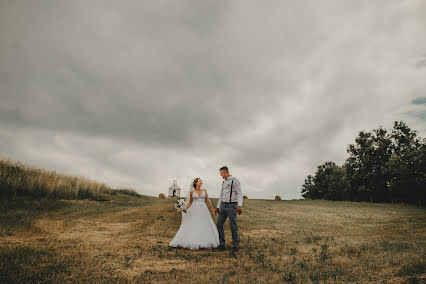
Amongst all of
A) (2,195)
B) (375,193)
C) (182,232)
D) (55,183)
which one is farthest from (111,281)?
(375,193)

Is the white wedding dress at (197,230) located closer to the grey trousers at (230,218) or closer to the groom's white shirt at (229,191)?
the grey trousers at (230,218)

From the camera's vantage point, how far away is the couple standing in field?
9266mm

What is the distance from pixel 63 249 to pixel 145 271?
4.21m

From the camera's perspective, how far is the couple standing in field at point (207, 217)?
9266 mm

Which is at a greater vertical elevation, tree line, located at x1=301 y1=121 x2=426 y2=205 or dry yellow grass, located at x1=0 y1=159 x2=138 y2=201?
tree line, located at x1=301 y1=121 x2=426 y2=205

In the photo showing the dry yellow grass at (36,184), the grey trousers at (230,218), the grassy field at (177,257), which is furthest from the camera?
the dry yellow grass at (36,184)

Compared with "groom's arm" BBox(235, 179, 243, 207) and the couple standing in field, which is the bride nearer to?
the couple standing in field

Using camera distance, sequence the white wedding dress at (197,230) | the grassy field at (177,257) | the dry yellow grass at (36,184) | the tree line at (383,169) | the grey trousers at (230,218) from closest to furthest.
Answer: the grassy field at (177,257) → the grey trousers at (230,218) → the white wedding dress at (197,230) → the dry yellow grass at (36,184) → the tree line at (383,169)

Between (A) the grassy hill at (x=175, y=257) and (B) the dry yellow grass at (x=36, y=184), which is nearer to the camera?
(A) the grassy hill at (x=175, y=257)

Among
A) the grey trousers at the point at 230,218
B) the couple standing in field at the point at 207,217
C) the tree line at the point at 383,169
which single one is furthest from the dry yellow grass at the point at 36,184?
the tree line at the point at 383,169

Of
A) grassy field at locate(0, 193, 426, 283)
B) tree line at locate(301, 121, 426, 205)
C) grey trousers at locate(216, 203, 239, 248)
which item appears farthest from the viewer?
tree line at locate(301, 121, 426, 205)

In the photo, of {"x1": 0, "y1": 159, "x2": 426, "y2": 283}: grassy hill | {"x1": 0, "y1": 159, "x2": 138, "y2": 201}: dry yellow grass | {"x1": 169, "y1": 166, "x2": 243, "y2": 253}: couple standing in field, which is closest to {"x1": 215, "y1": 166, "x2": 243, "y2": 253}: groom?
{"x1": 169, "y1": 166, "x2": 243, "y2": 253}: couple standing in field

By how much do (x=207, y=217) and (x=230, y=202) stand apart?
57.6 inches

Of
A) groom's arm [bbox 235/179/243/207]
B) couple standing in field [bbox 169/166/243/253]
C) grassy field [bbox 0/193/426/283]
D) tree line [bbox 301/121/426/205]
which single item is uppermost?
tree line [bbox 301/121/426/205]
